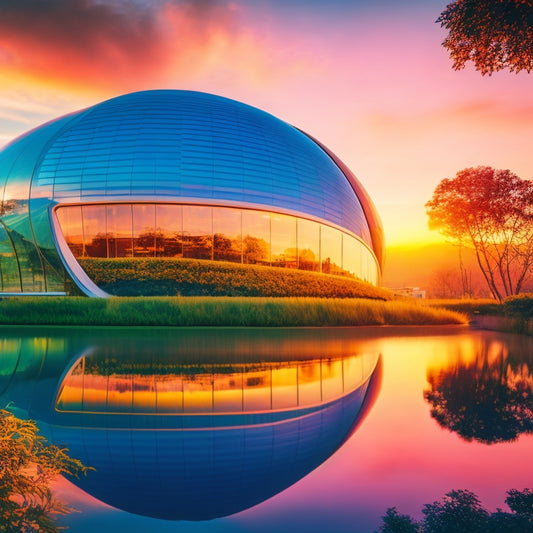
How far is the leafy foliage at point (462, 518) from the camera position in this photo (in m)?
2.40

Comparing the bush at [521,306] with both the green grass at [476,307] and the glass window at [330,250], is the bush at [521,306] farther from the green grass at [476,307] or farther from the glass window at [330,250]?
the glass window at [330,250]

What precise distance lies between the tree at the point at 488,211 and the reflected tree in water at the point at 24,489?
27707 millimetres

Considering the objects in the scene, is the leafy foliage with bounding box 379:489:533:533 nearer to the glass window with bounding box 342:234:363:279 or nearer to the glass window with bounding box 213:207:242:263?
the glass window with bounding box 213:207:242:263

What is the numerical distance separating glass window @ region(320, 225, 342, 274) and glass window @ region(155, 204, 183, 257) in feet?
28.6

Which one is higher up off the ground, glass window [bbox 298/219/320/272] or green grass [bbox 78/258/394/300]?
glass window [bbox 298/219/320/272]

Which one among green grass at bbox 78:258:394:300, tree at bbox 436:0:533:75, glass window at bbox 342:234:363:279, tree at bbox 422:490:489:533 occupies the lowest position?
tree at bbox 422:490:489:533

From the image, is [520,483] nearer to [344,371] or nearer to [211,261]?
[344,371]

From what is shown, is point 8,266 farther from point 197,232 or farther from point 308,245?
point 308,245

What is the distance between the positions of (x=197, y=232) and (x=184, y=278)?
9.86ft

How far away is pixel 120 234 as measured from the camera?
21719 mm

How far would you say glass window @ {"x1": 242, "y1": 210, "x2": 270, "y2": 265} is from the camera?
22728mm

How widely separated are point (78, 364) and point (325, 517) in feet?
21.2

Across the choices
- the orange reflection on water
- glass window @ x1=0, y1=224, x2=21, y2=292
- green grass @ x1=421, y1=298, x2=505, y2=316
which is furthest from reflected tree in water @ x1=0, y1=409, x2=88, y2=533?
glass window @ x1=0, y1=224, x2=21, y2=292

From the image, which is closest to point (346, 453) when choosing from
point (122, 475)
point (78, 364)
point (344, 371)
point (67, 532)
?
point (122, 475)
